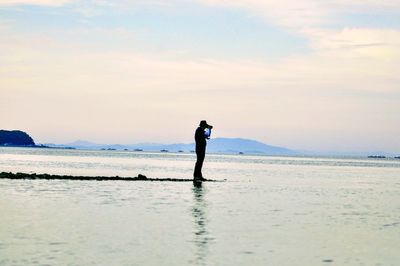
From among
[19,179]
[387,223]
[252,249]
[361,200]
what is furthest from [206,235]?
[19,179]

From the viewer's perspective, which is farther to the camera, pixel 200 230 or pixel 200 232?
pixel 200 230

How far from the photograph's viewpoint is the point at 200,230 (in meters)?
17.4

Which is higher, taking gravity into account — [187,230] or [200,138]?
[200,138]

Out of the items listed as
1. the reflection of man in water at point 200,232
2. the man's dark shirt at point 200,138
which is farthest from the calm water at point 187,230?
the man's dark shirt at point 200,138

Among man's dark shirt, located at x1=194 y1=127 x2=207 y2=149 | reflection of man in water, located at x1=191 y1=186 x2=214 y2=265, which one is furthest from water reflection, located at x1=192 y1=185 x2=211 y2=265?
man's dark shirt, located at x1=194 y1=127 x2=207 y2=149

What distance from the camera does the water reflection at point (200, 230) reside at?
13.5m

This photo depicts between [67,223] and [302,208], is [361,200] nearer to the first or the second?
[302,208]

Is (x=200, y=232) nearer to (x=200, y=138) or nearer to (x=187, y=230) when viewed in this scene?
(x=187, y=230)

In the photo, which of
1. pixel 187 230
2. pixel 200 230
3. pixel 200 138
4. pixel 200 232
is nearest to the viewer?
pixel 200 232

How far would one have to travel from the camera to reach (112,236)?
→ 15844mm

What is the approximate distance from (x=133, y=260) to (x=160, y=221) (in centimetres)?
636

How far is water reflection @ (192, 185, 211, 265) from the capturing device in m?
13.5

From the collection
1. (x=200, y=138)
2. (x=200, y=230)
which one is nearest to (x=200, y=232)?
(x=200, y=230)

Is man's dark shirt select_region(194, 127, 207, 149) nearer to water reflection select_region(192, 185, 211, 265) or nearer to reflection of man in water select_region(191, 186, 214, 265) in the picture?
water reflection select_region(192, 185, 211, 265)
